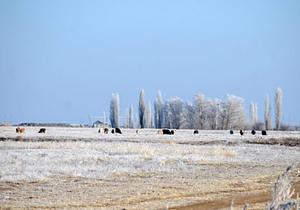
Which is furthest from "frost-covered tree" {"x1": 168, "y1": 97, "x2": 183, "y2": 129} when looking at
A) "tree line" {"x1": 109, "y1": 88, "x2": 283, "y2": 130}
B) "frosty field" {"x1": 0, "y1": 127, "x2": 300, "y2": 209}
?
"frosty field" {"x1": 0, "y1": 127, "x2": 300, "y2": 209}

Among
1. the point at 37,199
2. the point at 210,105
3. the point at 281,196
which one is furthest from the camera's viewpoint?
the point at 210,105

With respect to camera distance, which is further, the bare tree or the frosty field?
the bare tree

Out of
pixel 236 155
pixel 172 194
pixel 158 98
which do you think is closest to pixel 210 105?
pixel 158 98

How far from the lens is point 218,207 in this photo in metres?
16.6

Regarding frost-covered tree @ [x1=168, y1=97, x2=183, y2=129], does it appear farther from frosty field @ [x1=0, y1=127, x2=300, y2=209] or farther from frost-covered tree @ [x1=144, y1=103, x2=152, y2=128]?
frosty field @ [x1=0, y1=127, x2=300, y2=209]

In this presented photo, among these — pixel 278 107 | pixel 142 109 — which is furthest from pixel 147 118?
pixel 278 107

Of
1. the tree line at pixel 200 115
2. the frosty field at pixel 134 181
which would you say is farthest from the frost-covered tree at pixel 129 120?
the frosty field at pixel 134 181

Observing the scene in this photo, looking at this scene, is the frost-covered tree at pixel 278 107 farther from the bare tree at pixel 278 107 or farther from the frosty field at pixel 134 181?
the frosty field at pixel 134 181

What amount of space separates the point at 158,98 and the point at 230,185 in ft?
381

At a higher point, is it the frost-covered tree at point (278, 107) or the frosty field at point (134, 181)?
the frost-covered tree at point (278, 107)

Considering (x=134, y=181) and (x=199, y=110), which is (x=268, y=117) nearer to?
(x=199, y=110)

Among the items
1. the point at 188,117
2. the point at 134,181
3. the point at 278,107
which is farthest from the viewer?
the point at 188,117

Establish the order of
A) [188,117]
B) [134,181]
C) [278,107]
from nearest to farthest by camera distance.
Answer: [134,181] → [278,107] → [188,117]

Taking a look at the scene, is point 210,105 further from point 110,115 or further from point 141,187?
point 141,187
